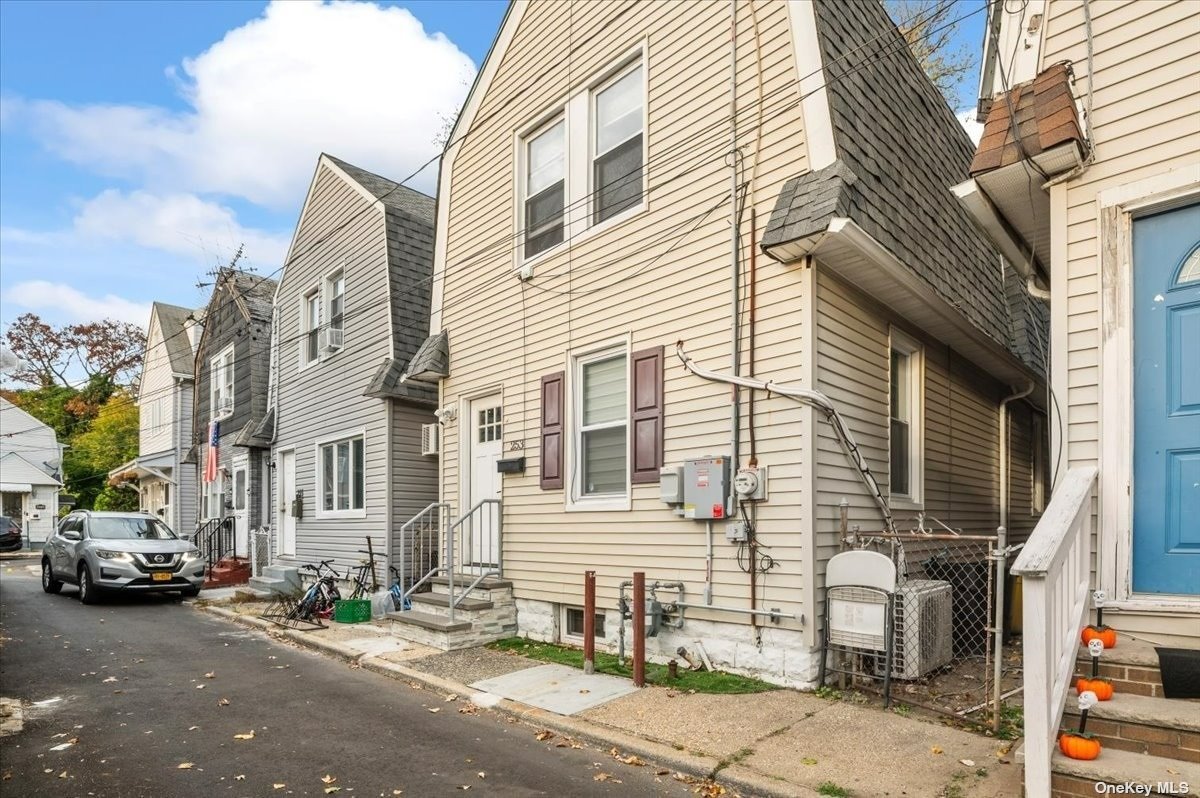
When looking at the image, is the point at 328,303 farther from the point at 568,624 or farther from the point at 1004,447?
the point at 1004,447

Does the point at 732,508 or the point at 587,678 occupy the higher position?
the point at 732,508

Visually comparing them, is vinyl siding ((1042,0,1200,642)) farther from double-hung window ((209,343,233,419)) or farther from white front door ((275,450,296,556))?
double-hung window ((209,343,233,419))

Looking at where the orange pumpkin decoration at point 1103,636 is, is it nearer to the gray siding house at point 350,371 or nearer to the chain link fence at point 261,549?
the gray siding house at point 350,371

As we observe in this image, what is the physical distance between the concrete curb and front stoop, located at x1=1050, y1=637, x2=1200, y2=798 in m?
1.39

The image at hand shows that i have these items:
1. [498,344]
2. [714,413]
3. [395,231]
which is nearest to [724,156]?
[714,413]

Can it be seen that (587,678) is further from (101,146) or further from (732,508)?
(101,146)

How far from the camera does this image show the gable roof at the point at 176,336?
27.2m

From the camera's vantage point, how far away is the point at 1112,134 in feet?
16.1

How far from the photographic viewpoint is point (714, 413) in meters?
7.50

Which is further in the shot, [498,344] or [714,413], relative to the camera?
[498,344]

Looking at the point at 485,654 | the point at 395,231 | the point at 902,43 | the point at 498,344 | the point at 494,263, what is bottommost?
the point at 485,654

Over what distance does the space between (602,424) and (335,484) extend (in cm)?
749

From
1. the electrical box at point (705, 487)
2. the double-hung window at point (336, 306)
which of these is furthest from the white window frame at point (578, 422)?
the double-hung window at point (336, 306)

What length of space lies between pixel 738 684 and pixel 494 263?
6.27 metres
